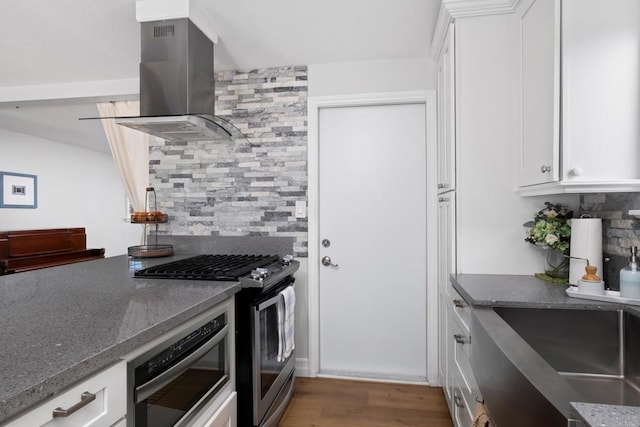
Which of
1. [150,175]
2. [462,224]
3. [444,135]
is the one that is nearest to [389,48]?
[444,135]

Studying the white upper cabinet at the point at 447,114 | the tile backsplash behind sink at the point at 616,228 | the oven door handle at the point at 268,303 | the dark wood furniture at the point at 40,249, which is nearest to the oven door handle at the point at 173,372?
the oven door handle at the point at 268,303

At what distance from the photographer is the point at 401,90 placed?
248 centimetres

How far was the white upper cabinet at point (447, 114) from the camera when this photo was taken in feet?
5.90

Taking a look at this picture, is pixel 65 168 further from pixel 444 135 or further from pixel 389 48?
pixel 444 135

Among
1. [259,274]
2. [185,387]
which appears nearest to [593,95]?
[259,274]

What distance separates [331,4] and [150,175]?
76.8 inches

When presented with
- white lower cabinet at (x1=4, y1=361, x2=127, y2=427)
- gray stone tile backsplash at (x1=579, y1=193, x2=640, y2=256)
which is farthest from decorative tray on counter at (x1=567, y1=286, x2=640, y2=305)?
white lower cabinet at (x1=4, y1=361, x2=127, y2=427)

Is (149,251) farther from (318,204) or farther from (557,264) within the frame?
(557,264)

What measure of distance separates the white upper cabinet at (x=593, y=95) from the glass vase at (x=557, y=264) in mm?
419

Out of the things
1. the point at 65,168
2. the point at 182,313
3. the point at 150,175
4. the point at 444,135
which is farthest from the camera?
the point at 65,168

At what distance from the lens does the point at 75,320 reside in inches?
39.5

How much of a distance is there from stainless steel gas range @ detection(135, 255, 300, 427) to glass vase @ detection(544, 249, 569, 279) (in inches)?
54.2

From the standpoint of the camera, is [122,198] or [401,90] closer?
[401,90]

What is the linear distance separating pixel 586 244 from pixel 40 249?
506cm
